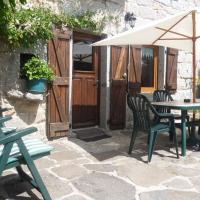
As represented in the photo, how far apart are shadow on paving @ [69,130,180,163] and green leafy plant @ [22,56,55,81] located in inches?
48.4

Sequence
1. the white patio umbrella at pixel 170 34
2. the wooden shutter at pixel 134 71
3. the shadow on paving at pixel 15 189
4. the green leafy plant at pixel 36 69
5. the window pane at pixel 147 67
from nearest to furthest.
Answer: the shadow on paving at pixel 15 189
the white patio umbrella at pixel 170 34
the green leafy plant at pixel 36 69
the wooden shutter at pixel 134 71
the window pane at pixel 147 67

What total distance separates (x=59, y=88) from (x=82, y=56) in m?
1.06

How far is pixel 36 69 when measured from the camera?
15.1 ft

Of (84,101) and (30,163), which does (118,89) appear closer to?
(84,101)

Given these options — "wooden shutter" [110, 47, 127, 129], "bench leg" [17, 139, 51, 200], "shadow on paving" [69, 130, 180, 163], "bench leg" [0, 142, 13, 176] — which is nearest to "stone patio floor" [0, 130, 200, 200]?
"shadow on paving" [69, 130, 180, 163]

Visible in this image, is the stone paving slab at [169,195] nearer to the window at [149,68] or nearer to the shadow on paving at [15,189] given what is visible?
the shadow on paving at [15,189]

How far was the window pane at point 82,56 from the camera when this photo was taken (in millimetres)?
5719

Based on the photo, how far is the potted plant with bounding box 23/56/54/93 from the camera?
4582mm

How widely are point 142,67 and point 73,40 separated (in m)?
1.91

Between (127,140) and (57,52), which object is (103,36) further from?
(127,140)

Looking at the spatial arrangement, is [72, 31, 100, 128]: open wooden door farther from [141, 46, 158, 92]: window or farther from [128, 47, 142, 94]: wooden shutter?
[141, 46, 158, 92]: window

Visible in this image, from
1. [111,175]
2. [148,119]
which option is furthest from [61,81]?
[111,175]

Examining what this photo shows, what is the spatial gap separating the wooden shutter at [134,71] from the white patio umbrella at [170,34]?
94cm

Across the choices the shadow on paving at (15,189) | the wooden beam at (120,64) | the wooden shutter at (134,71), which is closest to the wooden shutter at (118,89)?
the wooden beam at (120,64)
